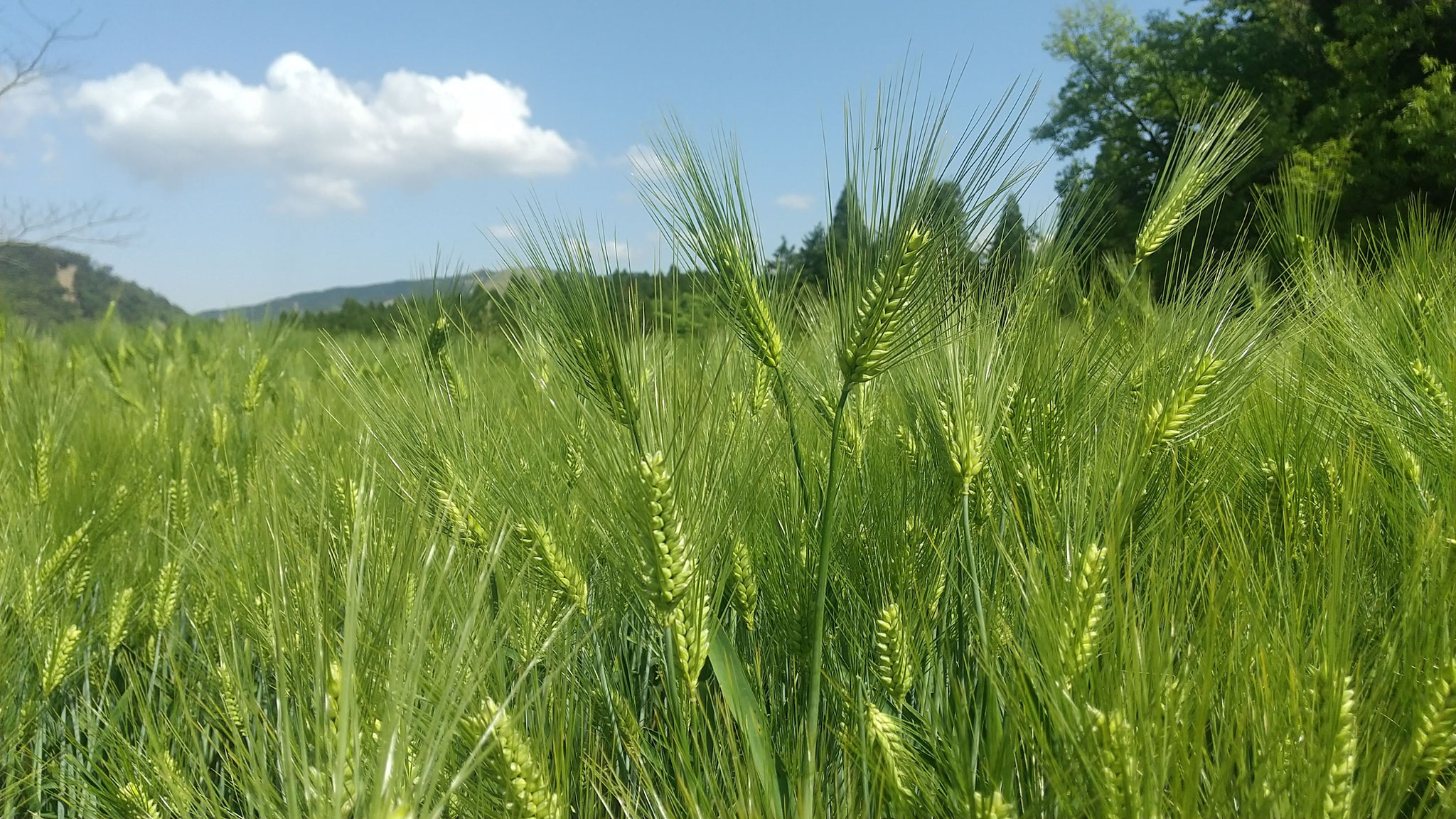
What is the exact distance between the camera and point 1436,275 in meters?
1.82

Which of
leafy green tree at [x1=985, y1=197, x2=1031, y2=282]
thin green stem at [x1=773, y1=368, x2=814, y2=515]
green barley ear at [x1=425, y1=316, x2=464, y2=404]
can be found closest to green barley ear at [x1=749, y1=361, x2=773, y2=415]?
thin green stem at [x1=773, y1=368, x2=814, y2=515]

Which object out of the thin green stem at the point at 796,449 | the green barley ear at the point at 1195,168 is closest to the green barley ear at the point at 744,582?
the thin green stem at the point at 796,449

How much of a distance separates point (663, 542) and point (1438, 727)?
721 millimetres

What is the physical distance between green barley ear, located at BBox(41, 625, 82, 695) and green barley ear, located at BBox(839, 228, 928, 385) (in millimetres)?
1336

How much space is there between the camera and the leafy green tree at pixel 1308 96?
40.8 feet

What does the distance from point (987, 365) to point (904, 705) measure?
18.1 inches

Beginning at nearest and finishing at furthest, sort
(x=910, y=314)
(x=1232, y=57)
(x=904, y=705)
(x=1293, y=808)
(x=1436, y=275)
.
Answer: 1. (x=1293, y=808)
2. (x=910, y=314)
3. (x=904, y=705)
4. (x=1436, y=275)
5. (x=1232, y=57)

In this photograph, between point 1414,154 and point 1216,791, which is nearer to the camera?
point 1216,791

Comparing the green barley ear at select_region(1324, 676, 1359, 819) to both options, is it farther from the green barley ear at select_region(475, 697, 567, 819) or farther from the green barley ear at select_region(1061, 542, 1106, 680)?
the green barley ear at select_region(475, 697, 567, 819)

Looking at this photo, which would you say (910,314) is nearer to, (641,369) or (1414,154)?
(641,369)

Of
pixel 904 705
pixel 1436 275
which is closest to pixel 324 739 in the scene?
pixel 904 705

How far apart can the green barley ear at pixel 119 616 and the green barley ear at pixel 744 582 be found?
1166 mm

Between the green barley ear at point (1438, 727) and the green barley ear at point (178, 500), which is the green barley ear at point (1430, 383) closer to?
the green barley ear at point (1438, 727)

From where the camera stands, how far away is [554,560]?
1051 mm
